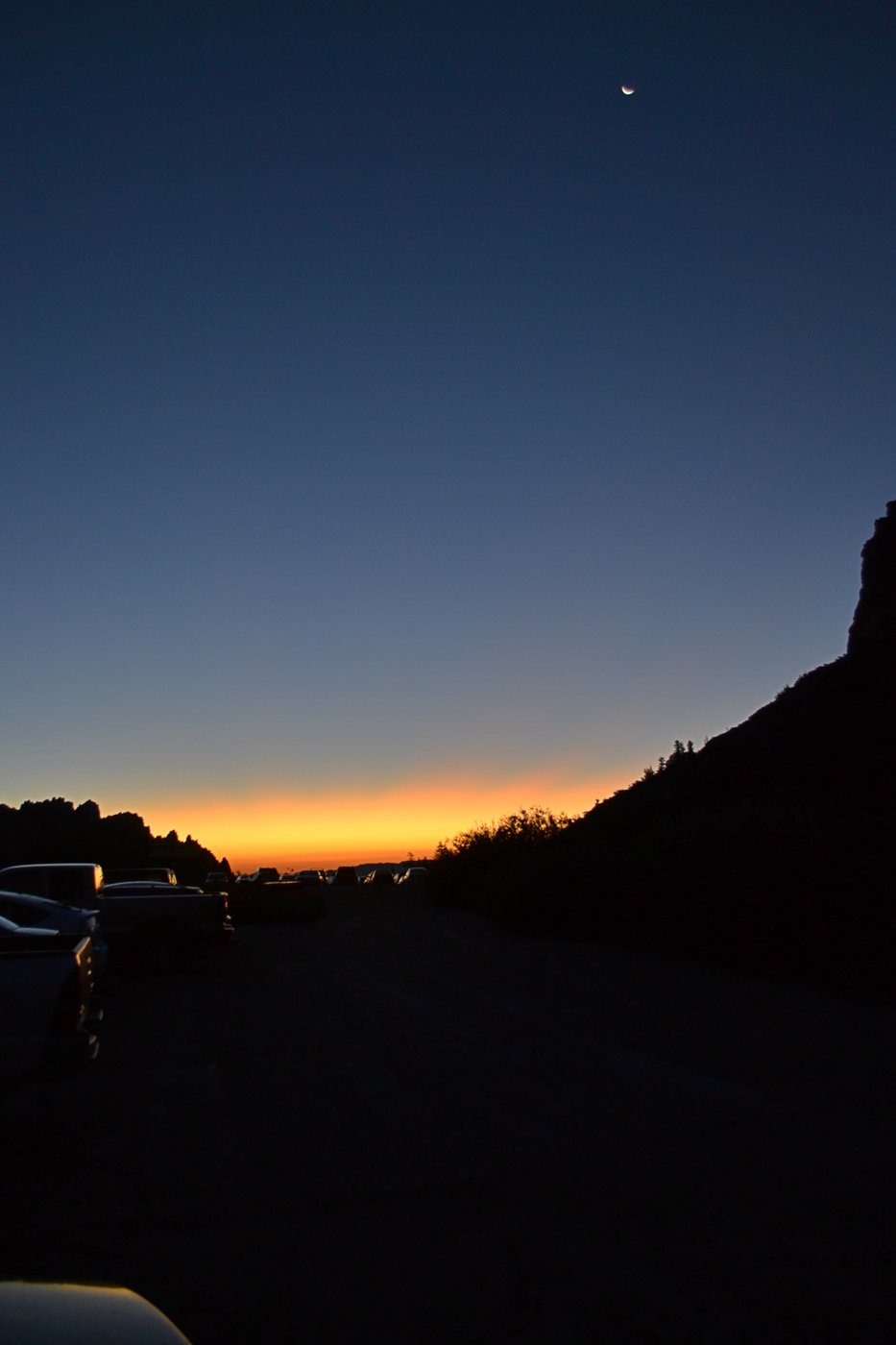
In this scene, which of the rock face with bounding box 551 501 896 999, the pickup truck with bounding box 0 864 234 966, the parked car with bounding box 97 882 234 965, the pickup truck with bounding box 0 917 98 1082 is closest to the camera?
the pickup truck with bounding box 0 917 98 1082

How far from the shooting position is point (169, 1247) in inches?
220

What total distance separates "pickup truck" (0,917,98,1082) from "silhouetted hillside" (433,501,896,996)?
10.8m

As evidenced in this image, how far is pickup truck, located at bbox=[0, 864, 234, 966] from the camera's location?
1816 cm

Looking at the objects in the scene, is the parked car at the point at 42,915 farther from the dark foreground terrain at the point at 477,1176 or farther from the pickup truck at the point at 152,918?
the pickup truck at the point at 152,918

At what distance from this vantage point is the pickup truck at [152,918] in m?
18.2

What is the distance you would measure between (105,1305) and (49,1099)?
714cm

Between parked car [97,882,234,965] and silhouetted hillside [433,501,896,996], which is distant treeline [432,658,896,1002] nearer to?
silhouetted hillside [433,501,896,996]

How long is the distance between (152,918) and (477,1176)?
45.8 ft

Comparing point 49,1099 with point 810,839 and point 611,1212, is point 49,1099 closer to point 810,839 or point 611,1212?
point 611,1212

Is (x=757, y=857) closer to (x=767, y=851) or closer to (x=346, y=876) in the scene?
(x=767, y=851)

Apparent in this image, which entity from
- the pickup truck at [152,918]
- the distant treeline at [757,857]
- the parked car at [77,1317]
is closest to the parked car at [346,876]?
the distant treeline at [757,857]

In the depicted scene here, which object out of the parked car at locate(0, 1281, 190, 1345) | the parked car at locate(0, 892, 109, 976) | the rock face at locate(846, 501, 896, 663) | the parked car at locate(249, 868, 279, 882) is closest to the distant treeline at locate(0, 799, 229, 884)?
the parked car at locate(249, 868, 279, 882)

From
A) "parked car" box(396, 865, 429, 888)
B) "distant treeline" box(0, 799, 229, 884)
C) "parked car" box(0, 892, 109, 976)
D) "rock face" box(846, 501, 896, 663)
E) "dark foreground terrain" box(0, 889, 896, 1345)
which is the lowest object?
"dark foreground terrain" box(0, 889, 896, 1345)

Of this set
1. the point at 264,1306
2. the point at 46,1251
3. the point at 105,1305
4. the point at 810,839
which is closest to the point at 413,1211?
the point at 264,1306
